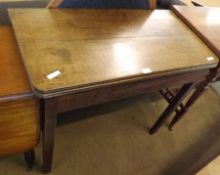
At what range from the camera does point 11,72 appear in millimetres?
827

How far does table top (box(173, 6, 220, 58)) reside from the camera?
1174 mm

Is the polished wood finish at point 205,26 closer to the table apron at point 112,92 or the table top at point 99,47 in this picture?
the table top at point 99,47

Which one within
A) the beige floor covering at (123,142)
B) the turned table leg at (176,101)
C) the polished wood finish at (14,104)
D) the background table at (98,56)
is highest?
the background table at (98,56)

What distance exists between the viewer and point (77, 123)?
160cm

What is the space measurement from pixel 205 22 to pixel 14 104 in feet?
3.75

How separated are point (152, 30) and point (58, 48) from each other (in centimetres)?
50

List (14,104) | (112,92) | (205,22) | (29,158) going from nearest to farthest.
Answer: (14,104) → (112,92) → (29,158) → (205,22)

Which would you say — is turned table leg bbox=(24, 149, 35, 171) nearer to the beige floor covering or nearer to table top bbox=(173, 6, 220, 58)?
the beige floor covering

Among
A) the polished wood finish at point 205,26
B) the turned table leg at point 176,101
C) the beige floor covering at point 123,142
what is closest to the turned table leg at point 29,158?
the beige floor covering at point 123,142

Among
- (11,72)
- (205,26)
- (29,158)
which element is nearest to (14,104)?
(11,72)

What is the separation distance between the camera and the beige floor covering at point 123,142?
4.52 feet

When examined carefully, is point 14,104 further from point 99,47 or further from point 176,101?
point 176,101

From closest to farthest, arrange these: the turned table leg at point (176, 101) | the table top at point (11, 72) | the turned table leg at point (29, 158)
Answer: the table top at point (11, 72)
the turned table leg at point (29, 158)
the turned table leg at point (176, 101)

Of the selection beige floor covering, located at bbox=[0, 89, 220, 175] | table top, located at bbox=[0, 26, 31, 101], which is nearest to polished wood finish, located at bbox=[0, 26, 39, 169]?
table top, located at bbox=[0, 26, 31, 101]
